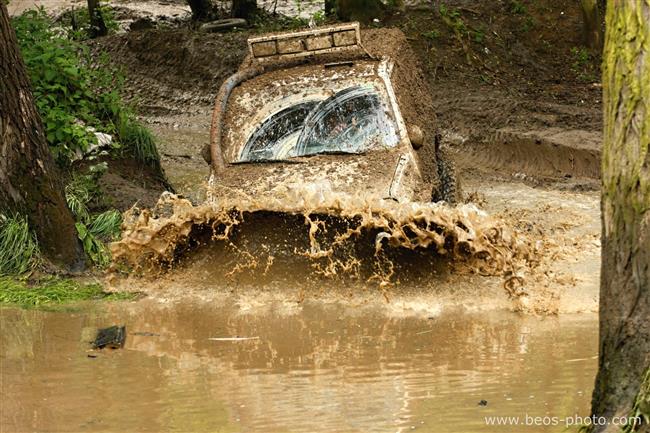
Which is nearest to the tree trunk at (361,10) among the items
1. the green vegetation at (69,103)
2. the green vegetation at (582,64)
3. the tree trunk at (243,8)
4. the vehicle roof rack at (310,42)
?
the tree trunk at (243,8)

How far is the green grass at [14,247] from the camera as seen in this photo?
9.06m

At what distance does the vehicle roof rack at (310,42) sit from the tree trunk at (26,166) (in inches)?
82.2

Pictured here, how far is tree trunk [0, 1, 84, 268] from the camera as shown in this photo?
353 inches

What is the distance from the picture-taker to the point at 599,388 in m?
5.18

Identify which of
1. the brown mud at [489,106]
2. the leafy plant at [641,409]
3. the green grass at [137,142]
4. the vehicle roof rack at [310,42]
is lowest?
the brown mud at [489,106]

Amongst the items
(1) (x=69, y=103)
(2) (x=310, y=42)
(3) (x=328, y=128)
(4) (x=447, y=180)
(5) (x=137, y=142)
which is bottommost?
(4) (x=447, y=180)

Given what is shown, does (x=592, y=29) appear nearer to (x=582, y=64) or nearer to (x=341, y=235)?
(x=582, y=64)

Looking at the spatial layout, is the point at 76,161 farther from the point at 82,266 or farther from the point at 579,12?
the point at 579,12

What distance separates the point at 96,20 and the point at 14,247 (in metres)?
11.5

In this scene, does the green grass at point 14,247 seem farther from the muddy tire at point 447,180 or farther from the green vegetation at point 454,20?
the green vegetation at point 454,20

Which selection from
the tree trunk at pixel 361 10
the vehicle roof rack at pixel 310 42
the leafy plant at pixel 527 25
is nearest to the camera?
the vehicle roof rack at pixel 310 42

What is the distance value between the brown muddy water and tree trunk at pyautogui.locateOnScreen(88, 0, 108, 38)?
11971 millimetres

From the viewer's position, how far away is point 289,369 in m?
6.98

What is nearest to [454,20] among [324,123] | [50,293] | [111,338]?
[324,123]
